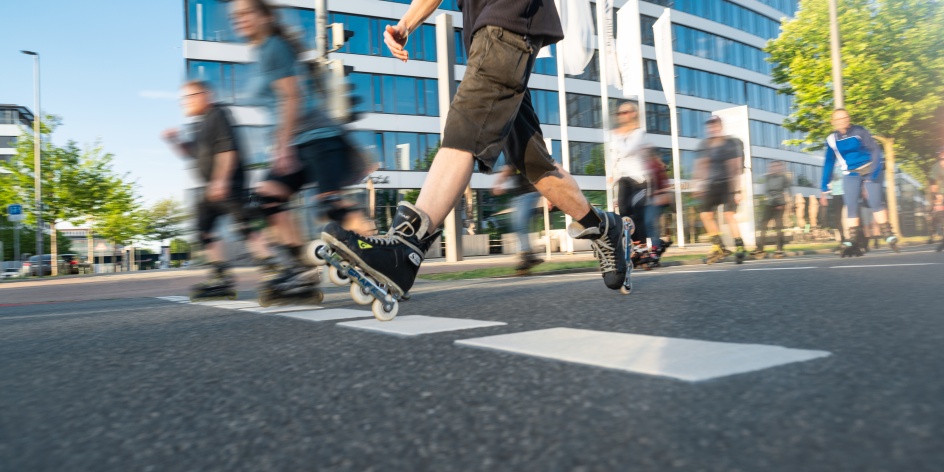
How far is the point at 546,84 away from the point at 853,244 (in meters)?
31.9

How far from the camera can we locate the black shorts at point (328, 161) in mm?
4234

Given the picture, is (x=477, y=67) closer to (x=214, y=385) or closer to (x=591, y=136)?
(x=214, y=385)

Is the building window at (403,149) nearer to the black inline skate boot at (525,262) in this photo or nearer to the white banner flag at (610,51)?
the white banner flag at (610,51)

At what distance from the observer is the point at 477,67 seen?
9.23ft

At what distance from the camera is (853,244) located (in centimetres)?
861

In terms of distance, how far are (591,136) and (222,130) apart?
3765cm

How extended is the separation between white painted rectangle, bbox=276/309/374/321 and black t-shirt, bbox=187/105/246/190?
1850 mm

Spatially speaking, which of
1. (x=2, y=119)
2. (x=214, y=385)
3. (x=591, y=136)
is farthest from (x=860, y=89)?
(x=2, y=119)

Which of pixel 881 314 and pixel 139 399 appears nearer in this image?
pixel 139 399

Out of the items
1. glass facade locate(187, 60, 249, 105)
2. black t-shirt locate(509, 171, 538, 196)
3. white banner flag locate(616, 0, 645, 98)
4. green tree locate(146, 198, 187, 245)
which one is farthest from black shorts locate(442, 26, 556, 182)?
green tree locate(146, 198, 187, 245)

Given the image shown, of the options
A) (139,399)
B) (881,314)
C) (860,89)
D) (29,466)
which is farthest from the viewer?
(860,89)

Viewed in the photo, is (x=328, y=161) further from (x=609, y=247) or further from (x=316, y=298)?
(x=609, y=247)

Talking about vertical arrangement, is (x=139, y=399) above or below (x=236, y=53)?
below

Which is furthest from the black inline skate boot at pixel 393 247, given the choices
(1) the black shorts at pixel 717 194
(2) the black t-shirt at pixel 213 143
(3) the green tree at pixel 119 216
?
(3) the green tree at pixel 119 216
